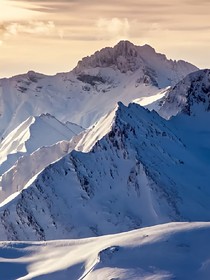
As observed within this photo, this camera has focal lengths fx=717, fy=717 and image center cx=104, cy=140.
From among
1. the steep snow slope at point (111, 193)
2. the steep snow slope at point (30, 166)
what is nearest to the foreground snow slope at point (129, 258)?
the steep snow slope at point (111, 193)

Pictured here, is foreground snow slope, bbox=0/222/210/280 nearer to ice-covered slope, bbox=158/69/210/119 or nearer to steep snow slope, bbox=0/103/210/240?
steep snow slope, bbox=0/103/210/240

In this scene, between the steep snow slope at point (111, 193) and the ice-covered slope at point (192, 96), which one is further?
the ice-covered slope at point (192, 96)

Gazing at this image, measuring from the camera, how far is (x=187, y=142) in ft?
519

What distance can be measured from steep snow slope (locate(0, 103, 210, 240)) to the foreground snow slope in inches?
1294

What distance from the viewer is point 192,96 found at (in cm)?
17438

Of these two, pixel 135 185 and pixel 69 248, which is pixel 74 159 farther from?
pixel 69 248

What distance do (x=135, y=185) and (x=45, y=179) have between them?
630 inches

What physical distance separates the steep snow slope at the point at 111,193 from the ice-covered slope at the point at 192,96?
119 feet

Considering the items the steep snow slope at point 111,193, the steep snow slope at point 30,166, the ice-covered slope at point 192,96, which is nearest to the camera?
the steep snow slope at point 111,193

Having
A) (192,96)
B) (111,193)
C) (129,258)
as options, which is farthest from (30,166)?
(129,258)

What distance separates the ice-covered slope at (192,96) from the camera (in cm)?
17412

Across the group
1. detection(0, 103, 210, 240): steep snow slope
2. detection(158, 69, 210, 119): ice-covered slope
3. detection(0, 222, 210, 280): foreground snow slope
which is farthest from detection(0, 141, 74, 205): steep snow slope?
detection(0, 222, 210, 280): foreground snow slope

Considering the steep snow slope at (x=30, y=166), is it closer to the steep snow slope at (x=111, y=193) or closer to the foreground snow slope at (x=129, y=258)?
the steep snow slope at (x=111, y=193)

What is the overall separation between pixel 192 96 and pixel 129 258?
10509cm
